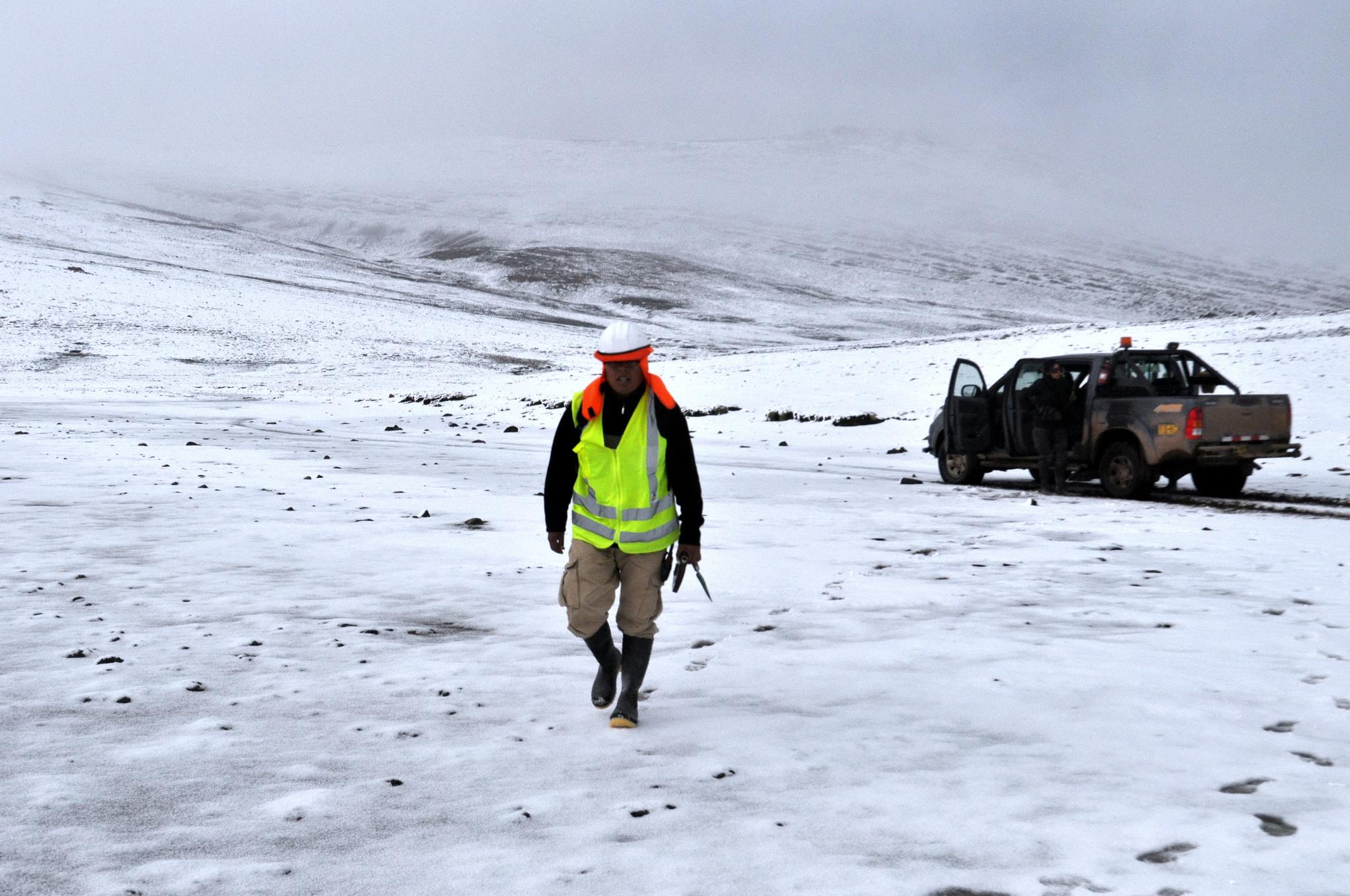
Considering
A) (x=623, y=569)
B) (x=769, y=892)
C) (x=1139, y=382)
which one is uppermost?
(x=1139, y=382)

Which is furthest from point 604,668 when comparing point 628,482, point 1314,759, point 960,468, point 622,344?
point 960,468

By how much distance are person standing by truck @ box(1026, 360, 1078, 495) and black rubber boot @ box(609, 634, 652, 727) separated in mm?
10122

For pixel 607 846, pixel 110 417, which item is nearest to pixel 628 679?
pixel 607 846

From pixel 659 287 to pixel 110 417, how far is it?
100258mm

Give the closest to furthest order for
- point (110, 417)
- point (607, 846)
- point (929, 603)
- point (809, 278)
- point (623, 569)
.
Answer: point (607, 846)
point (623, 569)
point (929, 603)
point (110, 417)
point (809, 278)

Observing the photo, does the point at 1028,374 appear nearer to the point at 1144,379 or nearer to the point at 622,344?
the point at 1144,379

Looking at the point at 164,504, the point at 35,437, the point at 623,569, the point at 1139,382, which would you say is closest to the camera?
the point at 623,569

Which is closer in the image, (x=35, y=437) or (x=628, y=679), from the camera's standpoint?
(x=628, y=679)

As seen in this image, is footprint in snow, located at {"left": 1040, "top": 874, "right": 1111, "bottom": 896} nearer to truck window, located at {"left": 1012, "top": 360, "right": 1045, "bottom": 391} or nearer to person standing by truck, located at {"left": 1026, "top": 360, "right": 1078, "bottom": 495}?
person standing by truck, located at {"left": 1026, "top": 360, "right": 1078, "bottom": 495}

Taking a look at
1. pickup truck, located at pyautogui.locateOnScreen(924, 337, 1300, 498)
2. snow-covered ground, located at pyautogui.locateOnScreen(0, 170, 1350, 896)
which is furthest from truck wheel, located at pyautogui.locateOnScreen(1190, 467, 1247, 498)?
snow-covered ground, located at pyautogui.locateOnScreen(0, 170, 1350, 896)

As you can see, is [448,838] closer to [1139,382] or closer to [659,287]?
[1139,382]

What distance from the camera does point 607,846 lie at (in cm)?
389

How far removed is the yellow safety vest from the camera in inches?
203

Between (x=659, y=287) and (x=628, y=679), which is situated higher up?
(x=659, y=287)
